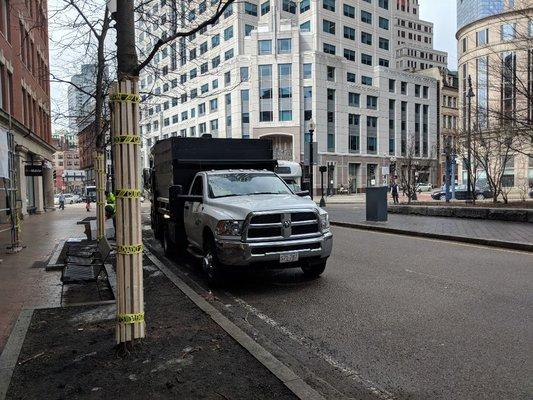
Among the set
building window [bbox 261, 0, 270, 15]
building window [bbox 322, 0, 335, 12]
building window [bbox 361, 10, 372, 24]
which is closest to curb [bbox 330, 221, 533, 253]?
building window [bbox 322, 0, 335, 12]

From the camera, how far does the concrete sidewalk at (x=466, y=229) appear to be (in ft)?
37.5

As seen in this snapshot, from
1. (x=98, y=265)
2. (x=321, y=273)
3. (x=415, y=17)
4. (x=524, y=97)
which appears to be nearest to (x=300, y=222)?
(x=321, y=273)

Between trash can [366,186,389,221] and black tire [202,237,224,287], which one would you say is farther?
trash can [366,186,389,221]

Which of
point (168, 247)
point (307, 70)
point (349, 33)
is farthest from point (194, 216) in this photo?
point (349, 33)

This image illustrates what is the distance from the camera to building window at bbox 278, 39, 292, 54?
6619cm

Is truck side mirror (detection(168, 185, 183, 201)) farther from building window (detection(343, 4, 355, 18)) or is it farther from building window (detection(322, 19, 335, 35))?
building window (detection(343, 4, 355, 18))

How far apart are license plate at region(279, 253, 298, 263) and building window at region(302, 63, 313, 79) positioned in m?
61.9

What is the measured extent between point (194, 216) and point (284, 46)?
61.3m

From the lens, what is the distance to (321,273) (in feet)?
28.1

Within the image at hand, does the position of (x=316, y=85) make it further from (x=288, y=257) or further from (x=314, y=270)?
(x=288, y=257)

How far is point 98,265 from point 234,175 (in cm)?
330

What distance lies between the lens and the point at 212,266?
7.83 m

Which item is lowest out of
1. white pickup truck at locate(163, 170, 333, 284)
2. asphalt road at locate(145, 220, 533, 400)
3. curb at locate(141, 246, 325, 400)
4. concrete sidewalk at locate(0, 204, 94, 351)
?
asphalt road at locate(145, 220, 533, 400)

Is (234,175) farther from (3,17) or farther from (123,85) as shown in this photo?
(3,17)
